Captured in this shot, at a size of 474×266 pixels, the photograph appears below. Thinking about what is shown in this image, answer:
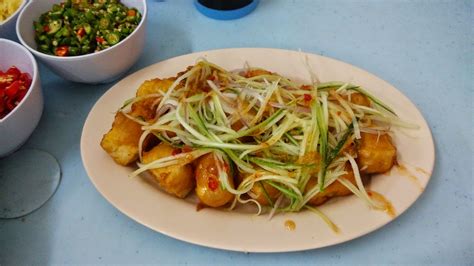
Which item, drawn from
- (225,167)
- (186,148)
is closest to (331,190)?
(225,167)

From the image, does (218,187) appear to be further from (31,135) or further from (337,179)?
(31,135)

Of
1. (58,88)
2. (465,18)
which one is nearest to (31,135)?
(58,88)

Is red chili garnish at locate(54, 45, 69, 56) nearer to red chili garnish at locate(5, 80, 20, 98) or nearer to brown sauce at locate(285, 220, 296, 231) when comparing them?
red chili garnish at locate(5, 80, 20, 98)

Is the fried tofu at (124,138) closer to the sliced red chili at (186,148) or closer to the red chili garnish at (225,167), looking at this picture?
the sliced red chili at (186,148)

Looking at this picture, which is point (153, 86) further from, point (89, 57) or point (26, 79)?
point (26, 79)

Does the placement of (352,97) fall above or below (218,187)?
above

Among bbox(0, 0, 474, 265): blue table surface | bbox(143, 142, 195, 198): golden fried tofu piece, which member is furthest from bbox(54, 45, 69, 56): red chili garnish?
bbox(143, 142, 195, 198): golden fried tofu piece
